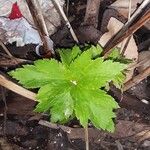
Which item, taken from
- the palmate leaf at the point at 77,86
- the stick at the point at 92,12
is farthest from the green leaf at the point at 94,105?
the stick at the point at 92,12

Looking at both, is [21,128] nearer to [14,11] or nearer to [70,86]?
[70,86]

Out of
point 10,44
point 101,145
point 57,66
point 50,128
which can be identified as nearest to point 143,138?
point 101,145

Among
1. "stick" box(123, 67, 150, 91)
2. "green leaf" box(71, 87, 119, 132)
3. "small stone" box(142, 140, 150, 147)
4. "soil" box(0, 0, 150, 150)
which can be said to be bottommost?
"small stone" box(142, 140, 150, 147)

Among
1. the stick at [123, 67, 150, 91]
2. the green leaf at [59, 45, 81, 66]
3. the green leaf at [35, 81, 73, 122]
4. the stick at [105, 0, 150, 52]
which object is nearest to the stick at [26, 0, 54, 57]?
the green leaf at [59, 45, 81, 66]

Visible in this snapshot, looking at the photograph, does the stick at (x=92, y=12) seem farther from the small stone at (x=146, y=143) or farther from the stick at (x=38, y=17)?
the small stone at (x=146, y=143)

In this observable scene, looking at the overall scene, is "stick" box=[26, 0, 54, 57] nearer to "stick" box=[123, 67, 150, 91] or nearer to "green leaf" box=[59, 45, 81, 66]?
"green leaf" box=[59, 45, 81, 66]

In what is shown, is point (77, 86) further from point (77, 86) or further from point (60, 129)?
A: point (60, 129)

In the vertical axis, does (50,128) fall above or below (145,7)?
Answer: below
